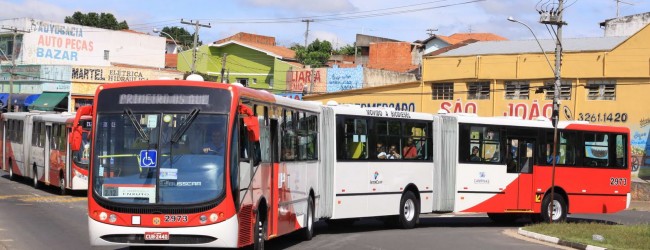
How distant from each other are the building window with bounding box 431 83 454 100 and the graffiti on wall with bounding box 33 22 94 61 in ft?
117

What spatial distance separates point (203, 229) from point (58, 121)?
68.9 ft

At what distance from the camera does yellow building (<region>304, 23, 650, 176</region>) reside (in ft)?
142

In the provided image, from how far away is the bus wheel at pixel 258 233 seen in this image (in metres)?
13.8

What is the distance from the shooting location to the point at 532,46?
54.3 meters

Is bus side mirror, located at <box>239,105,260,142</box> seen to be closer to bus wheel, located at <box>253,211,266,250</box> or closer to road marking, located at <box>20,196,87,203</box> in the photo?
bus wheel, located at <box>253,211,266,250</box>

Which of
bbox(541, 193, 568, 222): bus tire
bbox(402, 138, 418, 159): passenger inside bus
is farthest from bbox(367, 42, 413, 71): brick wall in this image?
bbox(402, 138, 418, 159): passenger inside bus

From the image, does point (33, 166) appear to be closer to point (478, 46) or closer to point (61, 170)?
point (61, 170)

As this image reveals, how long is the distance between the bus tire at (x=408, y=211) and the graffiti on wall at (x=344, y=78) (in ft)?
130

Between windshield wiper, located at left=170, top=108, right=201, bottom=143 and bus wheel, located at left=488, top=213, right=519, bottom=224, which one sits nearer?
windshield wiper, located at left=170, top=108, right=201, bottom=143

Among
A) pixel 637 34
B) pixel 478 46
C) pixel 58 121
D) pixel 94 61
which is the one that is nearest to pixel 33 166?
pixel 58 121

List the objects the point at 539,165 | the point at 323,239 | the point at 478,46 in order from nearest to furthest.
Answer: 1. the point at 323,239
2. the point at 539,165
3. the point at 478,46

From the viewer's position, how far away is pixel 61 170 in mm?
31391

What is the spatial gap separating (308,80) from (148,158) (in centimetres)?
5166

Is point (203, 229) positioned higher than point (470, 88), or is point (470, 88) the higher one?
point (470, 88)
